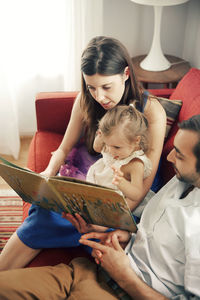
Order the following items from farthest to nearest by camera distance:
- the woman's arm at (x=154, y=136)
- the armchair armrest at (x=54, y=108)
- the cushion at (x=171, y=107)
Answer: the armchair armrest at (x=54, y=108) → the cushion at (x=171, y=107) → the woman's arm at (x=154, y=136)

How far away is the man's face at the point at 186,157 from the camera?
1137mm

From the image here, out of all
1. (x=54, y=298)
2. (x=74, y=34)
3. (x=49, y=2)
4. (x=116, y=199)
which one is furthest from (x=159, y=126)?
(x=49, y=2)

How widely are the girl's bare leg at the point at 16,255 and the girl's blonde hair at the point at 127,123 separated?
562mm

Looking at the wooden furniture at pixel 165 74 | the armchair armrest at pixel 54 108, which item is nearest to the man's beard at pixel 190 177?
the armchair armrest at pixel 54 108

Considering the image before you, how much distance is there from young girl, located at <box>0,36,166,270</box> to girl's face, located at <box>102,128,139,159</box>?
0.12m

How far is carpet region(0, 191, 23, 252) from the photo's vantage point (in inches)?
83.0

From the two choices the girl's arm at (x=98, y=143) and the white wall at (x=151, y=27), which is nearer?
the girl's arm at (x=98, y=143)

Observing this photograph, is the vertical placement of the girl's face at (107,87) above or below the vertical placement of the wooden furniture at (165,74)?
above

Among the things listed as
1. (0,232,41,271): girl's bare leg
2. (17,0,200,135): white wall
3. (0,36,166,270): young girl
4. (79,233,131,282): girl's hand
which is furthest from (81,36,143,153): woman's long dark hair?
(17,0,200,135): white wall

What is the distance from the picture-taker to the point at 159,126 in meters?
1.55

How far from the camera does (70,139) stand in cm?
183

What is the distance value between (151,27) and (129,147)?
1.59 meters

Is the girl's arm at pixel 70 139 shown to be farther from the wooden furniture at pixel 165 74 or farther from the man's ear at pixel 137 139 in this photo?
the wooden furniture at pixel 165 74

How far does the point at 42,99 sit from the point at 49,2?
81 cm
